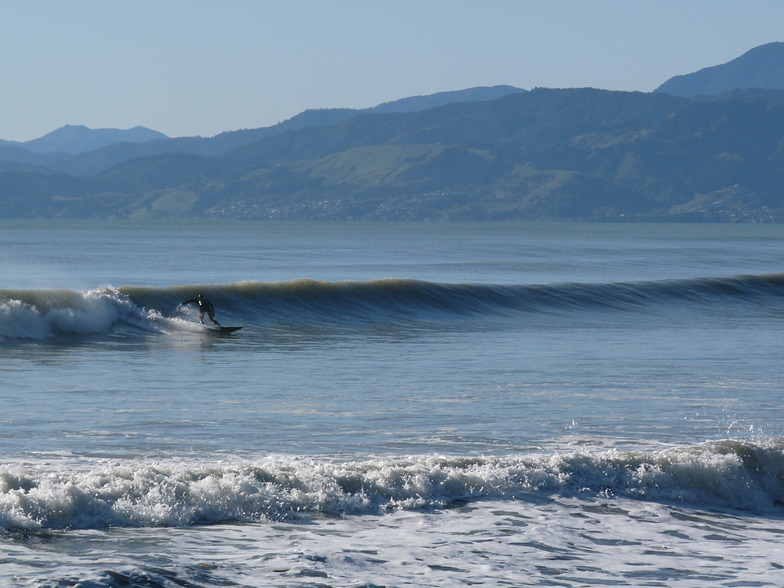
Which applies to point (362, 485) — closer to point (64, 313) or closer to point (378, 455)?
point (378, 455)

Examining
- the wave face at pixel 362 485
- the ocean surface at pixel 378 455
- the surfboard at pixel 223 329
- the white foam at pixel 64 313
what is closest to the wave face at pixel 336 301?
the white foam at pixel 64 313

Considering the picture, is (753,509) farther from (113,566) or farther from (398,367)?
(398,367)

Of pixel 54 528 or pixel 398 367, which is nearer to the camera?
pixel 54 528

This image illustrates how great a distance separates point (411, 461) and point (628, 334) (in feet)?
68.7

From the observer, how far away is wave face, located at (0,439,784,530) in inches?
480

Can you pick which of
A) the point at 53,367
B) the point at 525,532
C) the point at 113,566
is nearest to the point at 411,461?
the point at 525,532

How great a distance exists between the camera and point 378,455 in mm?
14969

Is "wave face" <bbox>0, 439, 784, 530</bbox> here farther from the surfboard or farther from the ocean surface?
the surfboard

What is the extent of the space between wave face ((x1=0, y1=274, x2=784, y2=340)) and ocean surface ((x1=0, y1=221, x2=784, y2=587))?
21 cm

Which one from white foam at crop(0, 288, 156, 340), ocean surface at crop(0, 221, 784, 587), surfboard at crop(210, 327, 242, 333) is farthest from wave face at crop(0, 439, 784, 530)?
surfboard at crop(210, 327, 242, 333)

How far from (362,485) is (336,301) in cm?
2752

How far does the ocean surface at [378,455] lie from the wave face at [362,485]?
3cm

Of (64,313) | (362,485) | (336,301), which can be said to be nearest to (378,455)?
(362,485)

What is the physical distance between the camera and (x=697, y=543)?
12180mm
